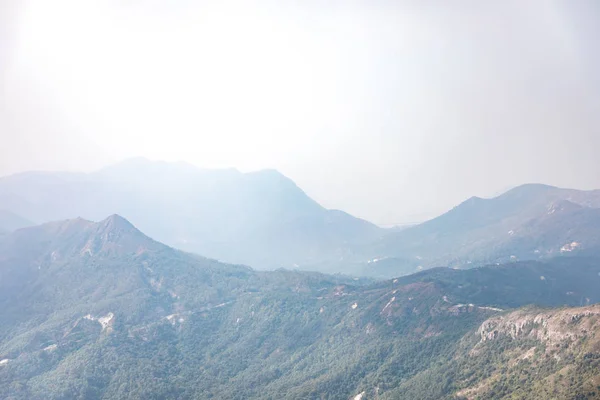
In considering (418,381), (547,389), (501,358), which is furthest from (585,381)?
(418,381)

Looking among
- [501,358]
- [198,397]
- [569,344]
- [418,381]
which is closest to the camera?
[569,344]

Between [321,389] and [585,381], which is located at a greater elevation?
[585,381]

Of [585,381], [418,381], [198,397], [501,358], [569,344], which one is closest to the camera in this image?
[585,381]

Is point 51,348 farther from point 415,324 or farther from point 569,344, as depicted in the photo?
point 569,344

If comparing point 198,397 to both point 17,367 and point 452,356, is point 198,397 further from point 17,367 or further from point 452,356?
point 452,356

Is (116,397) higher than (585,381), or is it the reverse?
(585,381)

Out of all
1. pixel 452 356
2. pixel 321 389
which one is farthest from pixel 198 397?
pixel 452 356

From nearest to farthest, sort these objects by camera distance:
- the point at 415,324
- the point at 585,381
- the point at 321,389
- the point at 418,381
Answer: the point at 585,381 < the point at 418,381 < the point at 321,389 < the point at 415,324

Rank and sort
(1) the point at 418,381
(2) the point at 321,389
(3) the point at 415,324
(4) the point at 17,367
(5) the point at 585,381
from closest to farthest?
1. (5) the point at 585,381
2. (1) the point at 418,381
3. (2) the point at 321,389
4. (4) the point at 17,367
5. (3) the point at 415,324

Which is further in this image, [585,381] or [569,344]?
[569,344]
